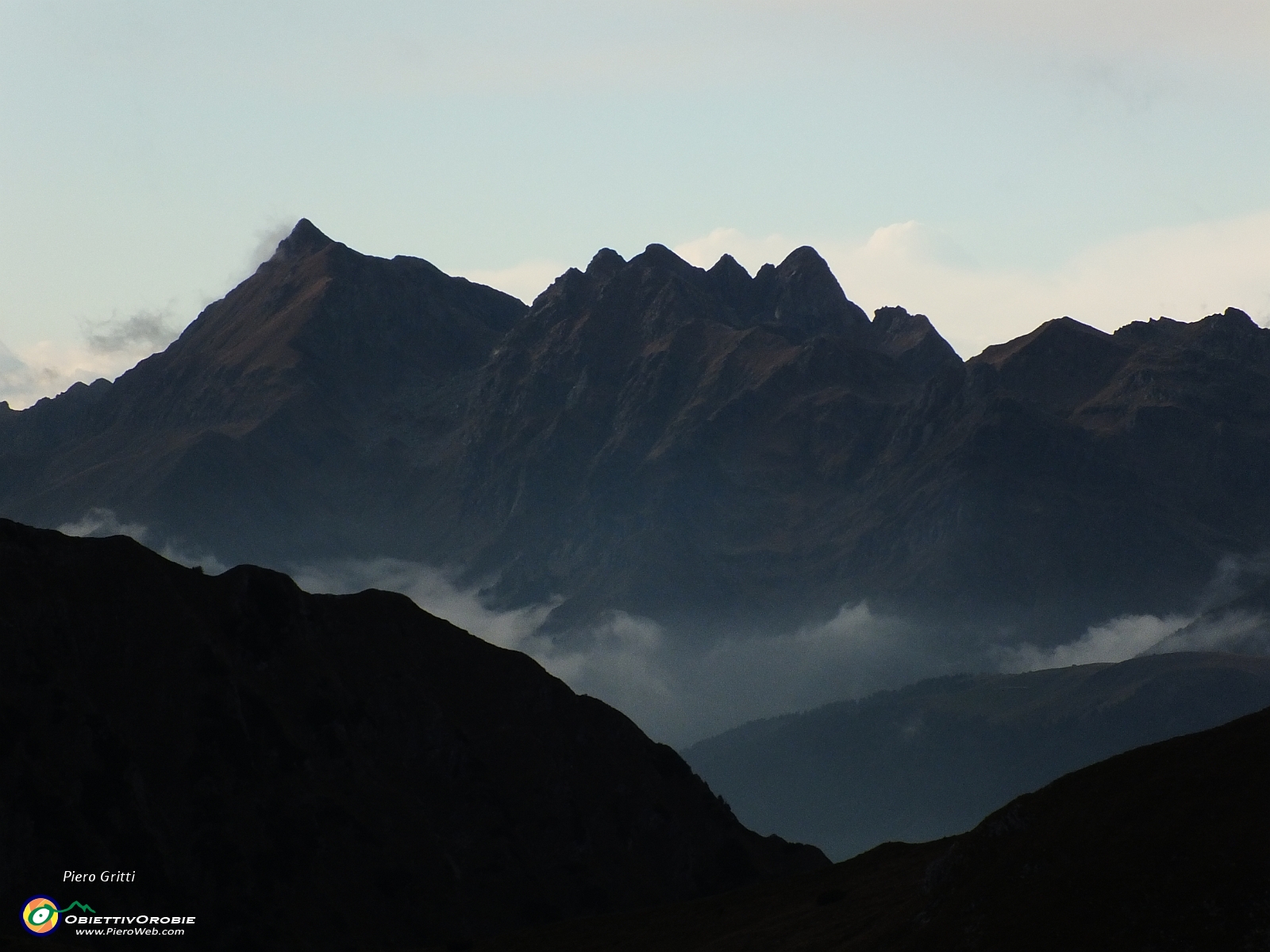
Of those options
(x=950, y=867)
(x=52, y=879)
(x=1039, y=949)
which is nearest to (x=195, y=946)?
(x=52, y=879)

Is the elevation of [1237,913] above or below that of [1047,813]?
below

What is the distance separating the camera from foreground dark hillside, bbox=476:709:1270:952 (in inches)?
3829

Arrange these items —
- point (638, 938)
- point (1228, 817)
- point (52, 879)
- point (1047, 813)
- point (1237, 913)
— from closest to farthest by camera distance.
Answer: point (1237, 913) < point (1228, 817) < point (1047, 813) < point (638, 938) < point (52, 879)

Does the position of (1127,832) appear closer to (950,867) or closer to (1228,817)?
(1228,817)

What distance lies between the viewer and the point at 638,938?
146500 millimetres

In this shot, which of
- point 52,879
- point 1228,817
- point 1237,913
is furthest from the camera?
point 52,879

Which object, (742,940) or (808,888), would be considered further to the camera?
(808,888)

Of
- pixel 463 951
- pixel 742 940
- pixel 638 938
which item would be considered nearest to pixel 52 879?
pixel 463 951

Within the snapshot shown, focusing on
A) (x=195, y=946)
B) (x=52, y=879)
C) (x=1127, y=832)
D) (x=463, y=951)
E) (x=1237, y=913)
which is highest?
(x=52, y=879)

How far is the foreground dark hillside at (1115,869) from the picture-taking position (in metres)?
97.2

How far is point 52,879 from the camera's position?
636ft

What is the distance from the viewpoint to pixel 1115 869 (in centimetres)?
10262

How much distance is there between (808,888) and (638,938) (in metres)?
17.1

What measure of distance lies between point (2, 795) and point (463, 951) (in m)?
73.0
